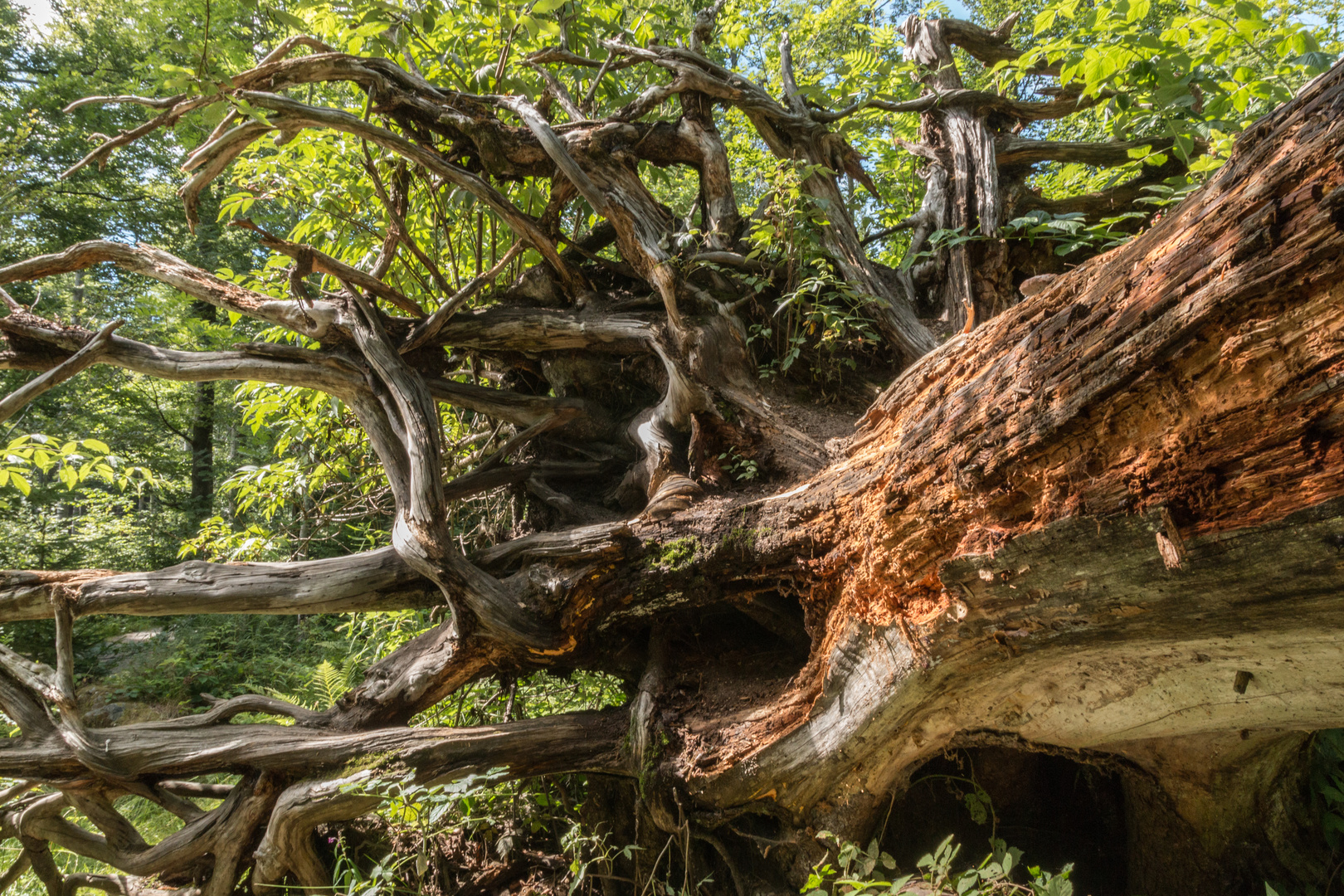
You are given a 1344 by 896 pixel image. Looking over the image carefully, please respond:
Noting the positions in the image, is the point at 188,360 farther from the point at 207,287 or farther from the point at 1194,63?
the point at 1194,63

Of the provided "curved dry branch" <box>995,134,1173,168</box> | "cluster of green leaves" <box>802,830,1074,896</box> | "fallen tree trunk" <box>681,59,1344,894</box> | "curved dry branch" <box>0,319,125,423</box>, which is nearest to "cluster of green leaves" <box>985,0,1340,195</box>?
"curved dry branch" <box>995,134,1173,168</box>

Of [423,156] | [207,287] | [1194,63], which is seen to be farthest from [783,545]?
[207,287]

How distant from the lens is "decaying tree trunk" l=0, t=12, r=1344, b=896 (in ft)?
4.84

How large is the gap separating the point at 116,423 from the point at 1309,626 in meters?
15.0

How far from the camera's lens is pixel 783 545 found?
106 inches

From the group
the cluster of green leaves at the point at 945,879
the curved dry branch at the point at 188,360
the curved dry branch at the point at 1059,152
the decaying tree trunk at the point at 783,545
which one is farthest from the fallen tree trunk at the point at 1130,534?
the curved dry branch at the point at 1059,152

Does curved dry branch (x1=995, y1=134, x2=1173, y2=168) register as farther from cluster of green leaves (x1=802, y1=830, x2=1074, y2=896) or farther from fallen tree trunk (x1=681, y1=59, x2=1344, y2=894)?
cluster of green leaves (x1=802, y1=830, x2=1074, y2=896)

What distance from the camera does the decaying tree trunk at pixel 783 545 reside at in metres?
1.48

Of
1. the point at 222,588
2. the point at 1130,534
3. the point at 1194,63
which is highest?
the point at 1194,63

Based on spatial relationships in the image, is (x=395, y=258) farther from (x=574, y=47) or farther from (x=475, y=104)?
(x=574, y=47)

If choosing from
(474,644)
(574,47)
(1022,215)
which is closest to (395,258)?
(574,47)

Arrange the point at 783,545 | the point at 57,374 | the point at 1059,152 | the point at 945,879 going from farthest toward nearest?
the point at 1059,152, the point at 57,374, the point at 783,545, the point at 945,879

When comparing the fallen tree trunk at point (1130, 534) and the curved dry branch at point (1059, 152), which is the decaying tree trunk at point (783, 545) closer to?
the fallen tree trunk at point (1130, 534)

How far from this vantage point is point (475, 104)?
13.1 feet
